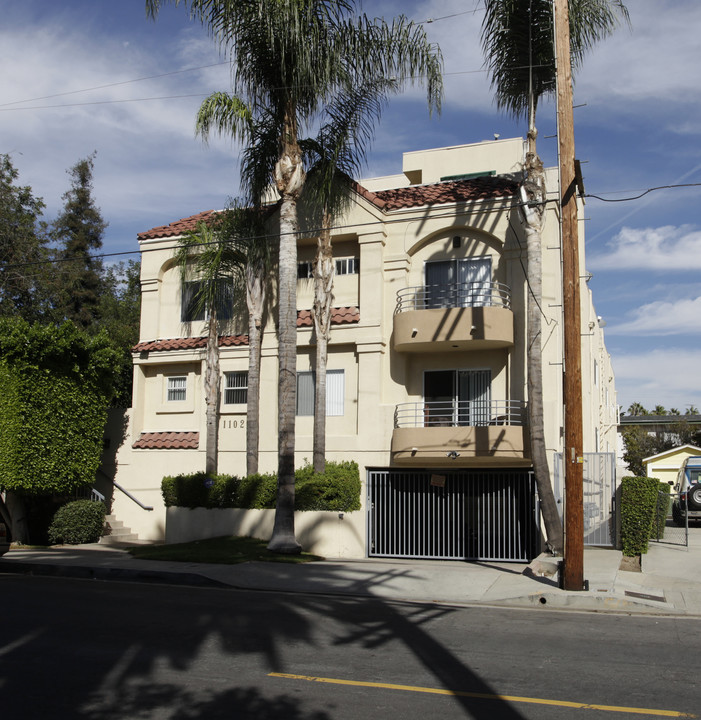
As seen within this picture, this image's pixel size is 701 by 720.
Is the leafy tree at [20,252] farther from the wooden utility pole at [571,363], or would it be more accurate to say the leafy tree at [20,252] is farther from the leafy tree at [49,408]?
the wooden utility pole at [571,363]

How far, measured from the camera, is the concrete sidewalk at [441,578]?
1292cm

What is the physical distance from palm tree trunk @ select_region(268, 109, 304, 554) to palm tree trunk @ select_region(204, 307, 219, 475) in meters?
4.02

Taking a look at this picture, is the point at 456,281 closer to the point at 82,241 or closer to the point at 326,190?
the point at 326,190

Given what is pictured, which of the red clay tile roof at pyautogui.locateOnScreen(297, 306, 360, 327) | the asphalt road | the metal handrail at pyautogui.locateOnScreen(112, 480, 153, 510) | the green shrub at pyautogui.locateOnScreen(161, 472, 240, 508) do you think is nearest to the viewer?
the asphalt road

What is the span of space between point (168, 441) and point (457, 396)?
8863mm

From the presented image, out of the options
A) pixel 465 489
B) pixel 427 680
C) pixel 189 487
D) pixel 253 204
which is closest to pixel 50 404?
pixel 189 487

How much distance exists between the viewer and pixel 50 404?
21578 millimetres

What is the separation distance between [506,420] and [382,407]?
3.32m

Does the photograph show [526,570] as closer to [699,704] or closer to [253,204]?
[699,704]

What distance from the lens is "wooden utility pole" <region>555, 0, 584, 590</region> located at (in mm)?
13203

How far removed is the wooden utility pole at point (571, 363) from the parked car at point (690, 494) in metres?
16.7

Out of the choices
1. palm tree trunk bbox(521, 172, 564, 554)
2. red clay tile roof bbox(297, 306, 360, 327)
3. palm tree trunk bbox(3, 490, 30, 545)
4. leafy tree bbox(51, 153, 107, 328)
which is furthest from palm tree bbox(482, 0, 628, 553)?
leafy tree bbox(51, 153, 107, 328)

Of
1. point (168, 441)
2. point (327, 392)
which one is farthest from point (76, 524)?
point (327, 392)

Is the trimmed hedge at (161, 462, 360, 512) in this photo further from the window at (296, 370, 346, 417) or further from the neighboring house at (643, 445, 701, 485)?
the neighboring house at (643, 445, 701, 485)
